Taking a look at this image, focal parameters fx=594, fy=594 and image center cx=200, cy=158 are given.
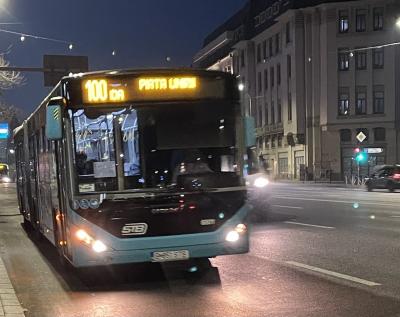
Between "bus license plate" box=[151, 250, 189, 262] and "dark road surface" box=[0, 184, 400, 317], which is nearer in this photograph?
"dark road surface" box=[0, 184, 400, 317]

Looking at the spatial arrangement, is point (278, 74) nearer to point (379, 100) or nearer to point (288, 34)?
point (288, 34)

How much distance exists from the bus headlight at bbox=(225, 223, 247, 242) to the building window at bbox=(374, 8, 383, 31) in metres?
51.8

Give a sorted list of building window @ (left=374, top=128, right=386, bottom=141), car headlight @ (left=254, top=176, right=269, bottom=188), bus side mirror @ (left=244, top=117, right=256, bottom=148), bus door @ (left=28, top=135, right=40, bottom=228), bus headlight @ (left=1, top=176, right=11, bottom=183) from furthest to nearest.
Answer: bus headlight @ (left=1, top=176, right=11, bottom=183), building window @ (left=374, top=128, right=386, bottom=141), car headlight @ (left=254, top=176, right=269, bottom=188), bus door @ (left=28, top=135, right=40, bottom=228), bus side mirror @ (left=244, top=117, right=256, bottom=148)

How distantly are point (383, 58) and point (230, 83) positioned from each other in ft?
166

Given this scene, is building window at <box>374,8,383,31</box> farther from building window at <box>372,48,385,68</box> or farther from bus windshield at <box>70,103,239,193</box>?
bus windshield at <box>70,103,239,193</box>

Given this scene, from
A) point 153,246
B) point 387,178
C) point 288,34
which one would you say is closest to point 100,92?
point 153,246

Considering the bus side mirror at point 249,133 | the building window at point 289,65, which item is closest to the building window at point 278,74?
the building window at point 289,65

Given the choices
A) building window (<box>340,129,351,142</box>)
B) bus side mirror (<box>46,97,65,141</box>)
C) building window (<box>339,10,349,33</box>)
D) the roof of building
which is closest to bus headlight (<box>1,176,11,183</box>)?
the roof of building

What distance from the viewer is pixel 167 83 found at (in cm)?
884

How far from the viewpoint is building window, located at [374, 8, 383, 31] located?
56.2 meters

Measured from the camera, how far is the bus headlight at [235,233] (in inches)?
344

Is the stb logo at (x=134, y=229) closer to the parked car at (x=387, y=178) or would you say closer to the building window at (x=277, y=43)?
the parked car at (x=387, y=178)

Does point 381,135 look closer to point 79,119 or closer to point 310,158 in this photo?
point 310,158

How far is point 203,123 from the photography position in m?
8.80
